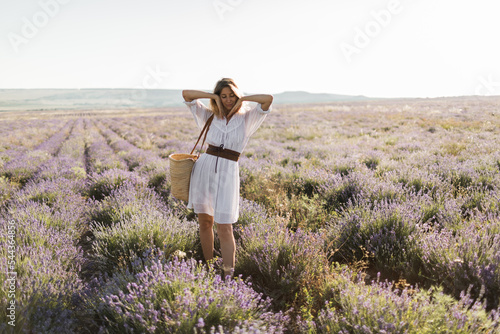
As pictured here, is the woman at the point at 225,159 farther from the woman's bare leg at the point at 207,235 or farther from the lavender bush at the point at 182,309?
the lavender bush at the point at 182,309

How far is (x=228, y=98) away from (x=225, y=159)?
0.60 metres

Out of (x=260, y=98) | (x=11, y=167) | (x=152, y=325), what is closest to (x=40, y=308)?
(x=152, y=325)

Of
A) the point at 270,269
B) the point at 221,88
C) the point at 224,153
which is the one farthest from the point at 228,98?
the point at 270,269

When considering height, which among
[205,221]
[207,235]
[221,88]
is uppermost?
[221,88]

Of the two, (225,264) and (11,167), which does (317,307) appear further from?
(11,167)

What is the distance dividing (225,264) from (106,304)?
40.7 inches

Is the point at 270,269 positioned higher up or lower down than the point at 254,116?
lower down

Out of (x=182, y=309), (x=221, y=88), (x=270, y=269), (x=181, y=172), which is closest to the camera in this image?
(x=182, y=309)

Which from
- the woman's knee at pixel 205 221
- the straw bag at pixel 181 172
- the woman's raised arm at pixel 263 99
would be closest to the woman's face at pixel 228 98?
the woman's raised arm at pixel 263 99

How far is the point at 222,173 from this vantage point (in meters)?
2.55

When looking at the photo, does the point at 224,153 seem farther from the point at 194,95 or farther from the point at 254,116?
the point at 194,95

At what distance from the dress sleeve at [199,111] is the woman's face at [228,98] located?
0.27 m

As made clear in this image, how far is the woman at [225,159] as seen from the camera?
254 cm

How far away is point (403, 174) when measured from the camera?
510 centimetres
